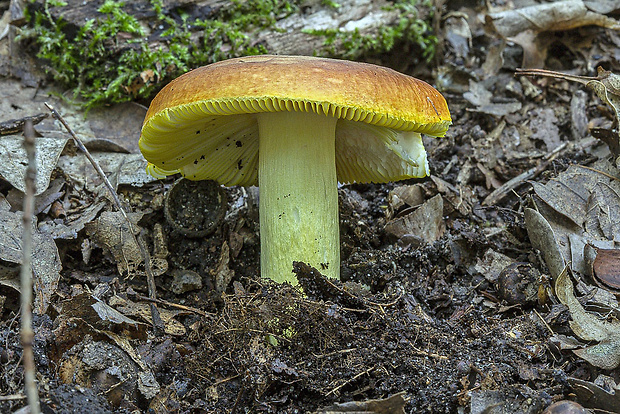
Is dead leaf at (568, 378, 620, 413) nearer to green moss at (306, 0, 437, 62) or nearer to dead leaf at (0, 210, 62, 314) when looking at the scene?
dead leaf at (0, 210, 62, 314)

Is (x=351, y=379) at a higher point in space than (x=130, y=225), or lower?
lower

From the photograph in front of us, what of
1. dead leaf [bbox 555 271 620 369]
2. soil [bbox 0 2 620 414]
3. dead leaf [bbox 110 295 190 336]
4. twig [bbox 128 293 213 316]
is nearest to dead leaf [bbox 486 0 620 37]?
soil [bbox 0 2 620 414]

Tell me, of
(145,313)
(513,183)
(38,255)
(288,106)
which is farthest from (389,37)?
(38,255)

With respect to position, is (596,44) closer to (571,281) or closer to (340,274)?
(571,281)

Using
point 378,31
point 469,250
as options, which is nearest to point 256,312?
point 469,250

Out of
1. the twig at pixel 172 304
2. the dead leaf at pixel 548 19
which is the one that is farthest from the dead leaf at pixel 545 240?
the dead leaf at pixel 548 19

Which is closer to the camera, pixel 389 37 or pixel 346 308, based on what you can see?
pixel 346 308

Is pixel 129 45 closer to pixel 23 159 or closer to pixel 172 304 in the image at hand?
pixel 23 159
